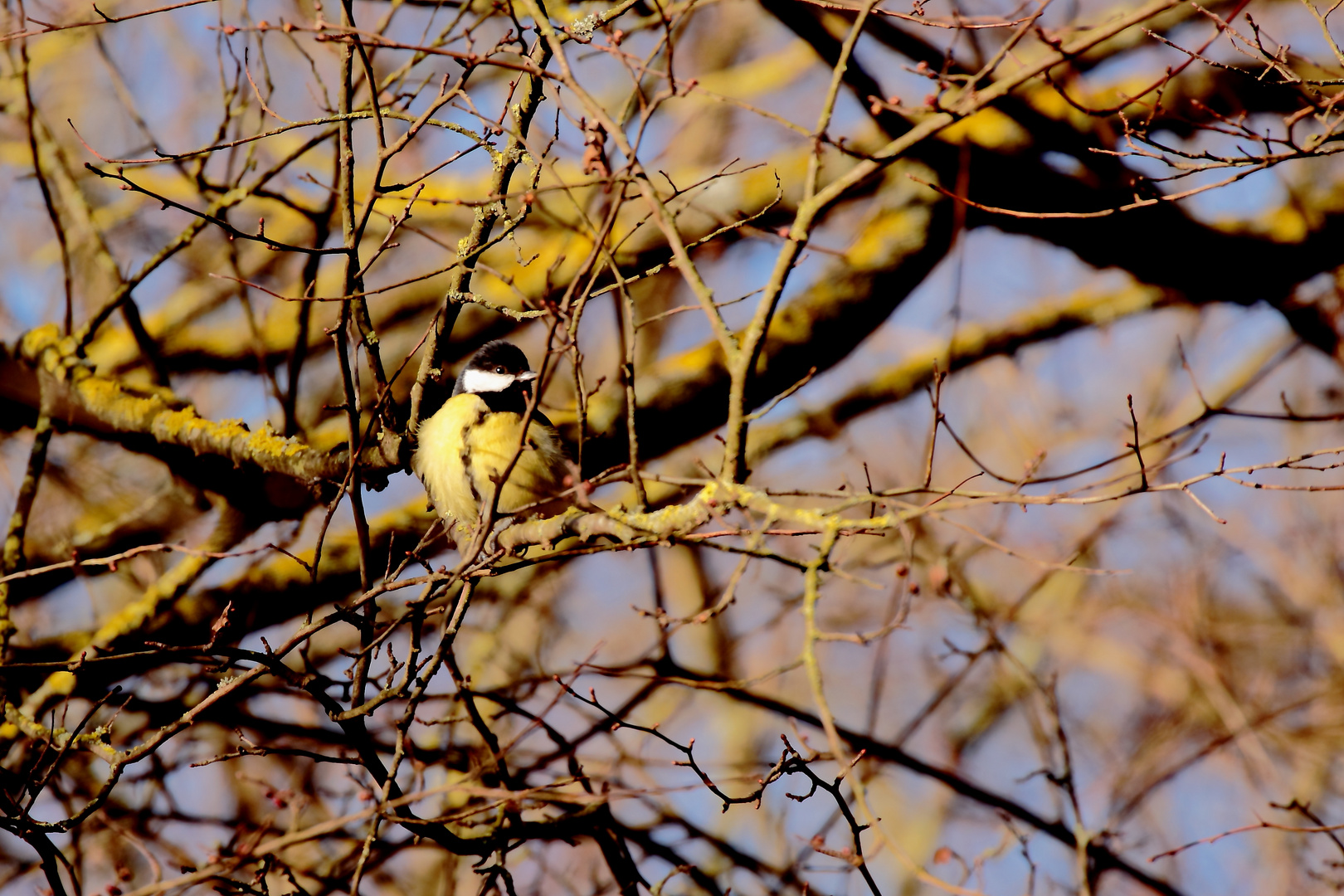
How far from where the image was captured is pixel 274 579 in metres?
5.14

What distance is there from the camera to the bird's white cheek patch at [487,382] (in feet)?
16.0

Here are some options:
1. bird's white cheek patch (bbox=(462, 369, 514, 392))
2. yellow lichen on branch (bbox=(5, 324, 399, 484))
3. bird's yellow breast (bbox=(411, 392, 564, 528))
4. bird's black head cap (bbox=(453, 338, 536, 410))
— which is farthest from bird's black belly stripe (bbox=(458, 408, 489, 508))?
yellow lichen on branch (bbox=(5, 324, 399, 484))

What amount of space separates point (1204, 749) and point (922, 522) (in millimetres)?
1751

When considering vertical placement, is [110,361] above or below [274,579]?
above

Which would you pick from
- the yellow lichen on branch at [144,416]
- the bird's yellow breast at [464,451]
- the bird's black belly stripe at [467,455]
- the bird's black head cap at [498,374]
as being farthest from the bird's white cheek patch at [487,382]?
the yellow lichen on branch at [144,416]

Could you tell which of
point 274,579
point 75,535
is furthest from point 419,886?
point 75,535

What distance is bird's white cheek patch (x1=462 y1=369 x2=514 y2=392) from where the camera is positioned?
487cm

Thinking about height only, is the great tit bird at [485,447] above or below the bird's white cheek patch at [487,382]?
below

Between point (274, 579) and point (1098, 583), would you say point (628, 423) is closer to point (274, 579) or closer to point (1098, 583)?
point (274, 579)

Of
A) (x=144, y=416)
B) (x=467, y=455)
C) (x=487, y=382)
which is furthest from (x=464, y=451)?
(x=144, y=416)

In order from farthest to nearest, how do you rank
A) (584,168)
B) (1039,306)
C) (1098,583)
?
1. (1098,583)
2. (1039,306)
3. (584,168)

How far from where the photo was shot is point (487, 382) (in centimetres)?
494

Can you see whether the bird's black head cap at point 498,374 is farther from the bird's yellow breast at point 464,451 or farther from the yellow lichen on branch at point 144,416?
the yellow lichen on branch at point 144,416

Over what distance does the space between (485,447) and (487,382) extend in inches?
23.0
